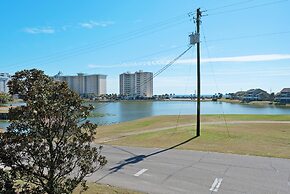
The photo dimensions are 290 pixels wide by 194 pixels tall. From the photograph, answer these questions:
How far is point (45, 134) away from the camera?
6574 mm

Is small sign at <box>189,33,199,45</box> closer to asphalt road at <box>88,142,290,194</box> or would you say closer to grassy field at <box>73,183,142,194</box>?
asphalt road at <box>88,142,290,194</box>

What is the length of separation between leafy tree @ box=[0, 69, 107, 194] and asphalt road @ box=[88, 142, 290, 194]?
12.4 ft

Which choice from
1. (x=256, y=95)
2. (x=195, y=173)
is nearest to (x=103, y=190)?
(x=195, y=173)

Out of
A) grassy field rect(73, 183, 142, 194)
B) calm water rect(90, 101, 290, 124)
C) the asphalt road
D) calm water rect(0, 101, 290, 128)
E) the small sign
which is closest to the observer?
grassy field rect(73, 183, 142, 194)

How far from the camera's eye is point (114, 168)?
1316 cm

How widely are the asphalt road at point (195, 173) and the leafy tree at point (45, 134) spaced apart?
3791 mm

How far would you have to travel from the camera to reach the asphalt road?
10.2 meters

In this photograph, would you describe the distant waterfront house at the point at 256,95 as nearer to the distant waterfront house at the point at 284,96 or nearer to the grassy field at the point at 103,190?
the distant waterfront house at the point at 284,96

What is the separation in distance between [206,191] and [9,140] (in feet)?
21.4

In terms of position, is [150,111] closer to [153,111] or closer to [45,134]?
[153,111]

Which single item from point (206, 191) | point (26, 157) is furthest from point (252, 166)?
point (26, 157)

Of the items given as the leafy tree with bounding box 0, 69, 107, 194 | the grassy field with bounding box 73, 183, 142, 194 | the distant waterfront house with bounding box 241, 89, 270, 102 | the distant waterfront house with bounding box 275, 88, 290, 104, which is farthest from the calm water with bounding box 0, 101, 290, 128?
the distant waterfront house with bounding box 241, 89, 270, 102

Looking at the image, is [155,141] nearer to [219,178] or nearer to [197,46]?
[197,46]

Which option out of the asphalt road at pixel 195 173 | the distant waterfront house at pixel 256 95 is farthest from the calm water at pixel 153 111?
the distant waterfront house at pixel 256 95
